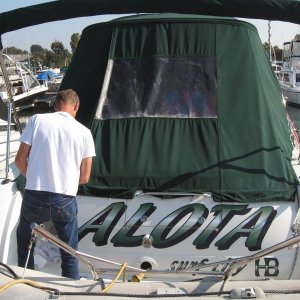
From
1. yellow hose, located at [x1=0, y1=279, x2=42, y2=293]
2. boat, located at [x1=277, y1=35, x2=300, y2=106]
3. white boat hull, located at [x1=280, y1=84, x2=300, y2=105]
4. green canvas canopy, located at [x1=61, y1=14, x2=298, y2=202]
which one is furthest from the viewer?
boat, located at [x1=277, y1=35, x2=300, y2=106]

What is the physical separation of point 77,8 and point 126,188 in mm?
1641

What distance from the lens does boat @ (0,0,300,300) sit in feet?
11.6

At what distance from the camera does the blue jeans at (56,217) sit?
3400mm

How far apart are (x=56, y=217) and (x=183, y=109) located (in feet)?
4.65

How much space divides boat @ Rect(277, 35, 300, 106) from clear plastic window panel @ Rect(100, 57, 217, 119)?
2198 cm

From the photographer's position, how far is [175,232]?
11.6 feet

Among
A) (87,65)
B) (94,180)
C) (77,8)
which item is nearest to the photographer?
(94,180)

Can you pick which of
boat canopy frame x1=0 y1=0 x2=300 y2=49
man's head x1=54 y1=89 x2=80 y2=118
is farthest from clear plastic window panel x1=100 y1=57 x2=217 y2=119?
man's head x1=54 y1=89 x2=80 y2=118

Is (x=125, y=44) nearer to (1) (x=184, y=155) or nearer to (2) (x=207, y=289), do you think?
(1) (x=184, y=155)

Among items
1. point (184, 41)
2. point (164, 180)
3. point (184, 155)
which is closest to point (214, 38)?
point (184, 41)

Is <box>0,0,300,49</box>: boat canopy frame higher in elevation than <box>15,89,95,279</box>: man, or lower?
higher

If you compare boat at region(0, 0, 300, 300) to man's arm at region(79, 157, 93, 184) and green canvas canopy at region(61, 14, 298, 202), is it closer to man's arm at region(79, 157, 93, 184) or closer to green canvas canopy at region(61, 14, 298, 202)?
green canvas canopy at region(61, 14, 298, 202)

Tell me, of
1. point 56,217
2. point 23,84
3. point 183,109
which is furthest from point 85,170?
point 23,84

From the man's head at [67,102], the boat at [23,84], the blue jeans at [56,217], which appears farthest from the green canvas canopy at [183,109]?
the boat at [23,84]
